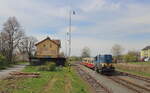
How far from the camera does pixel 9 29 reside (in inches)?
2640

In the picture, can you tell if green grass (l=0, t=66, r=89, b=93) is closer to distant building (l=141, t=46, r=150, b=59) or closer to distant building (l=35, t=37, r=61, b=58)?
distant building (l=35, t=37, r=61, b=58)

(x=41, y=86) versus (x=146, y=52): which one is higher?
(x=146, y=52)

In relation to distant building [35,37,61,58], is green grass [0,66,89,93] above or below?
below

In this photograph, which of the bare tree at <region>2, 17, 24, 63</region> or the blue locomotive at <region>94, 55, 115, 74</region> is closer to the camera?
the blue locomotive at <region>94, 55, 115, 74</region>

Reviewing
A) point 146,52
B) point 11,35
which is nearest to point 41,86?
point 11,35

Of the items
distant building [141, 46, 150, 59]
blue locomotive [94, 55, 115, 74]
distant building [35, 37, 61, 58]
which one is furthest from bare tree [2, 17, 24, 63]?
distant building [141, 46, 150, 59]

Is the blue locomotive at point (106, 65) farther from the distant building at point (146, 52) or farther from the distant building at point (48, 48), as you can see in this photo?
the distant building at point (146, 52)

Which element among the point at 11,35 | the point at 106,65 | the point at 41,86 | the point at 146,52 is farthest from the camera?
the point at 146,52

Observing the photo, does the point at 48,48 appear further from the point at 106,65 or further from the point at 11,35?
the point at 106,65

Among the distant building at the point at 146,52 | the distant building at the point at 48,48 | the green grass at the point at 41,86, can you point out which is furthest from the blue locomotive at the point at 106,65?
the distant building at the point at 146,52

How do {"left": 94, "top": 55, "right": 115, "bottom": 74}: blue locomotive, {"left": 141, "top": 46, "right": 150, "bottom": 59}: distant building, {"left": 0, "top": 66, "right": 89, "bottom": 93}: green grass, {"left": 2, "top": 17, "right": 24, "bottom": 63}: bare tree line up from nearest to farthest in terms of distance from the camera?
{"left": 0, "top": 66, "right": 89, "bottom": 93}: green grass, {"left": 94, "top": 55, "right": 115, "bottom": 74}: blue locomotive, {"left": 2, "top": 17, "right": 24, "bottom": 63}: bare tree, {"left": 141, "top": 46, "right": 150, "bottom": 59}: distant building

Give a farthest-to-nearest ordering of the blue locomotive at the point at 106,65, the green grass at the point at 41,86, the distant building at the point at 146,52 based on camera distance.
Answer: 1. the distant building at the point at 146,52
2. the blue locomotive at the point at 106,65
3. the green grass at the point at 41,86

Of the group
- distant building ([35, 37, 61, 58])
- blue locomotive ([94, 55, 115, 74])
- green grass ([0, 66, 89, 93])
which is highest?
distant building ([35, 37, 61, 58])

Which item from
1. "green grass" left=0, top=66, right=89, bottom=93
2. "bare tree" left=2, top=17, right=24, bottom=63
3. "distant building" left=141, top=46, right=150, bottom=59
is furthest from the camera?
"distant building" left=141, top=46, right=150, bottom=59
